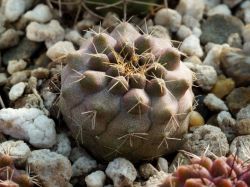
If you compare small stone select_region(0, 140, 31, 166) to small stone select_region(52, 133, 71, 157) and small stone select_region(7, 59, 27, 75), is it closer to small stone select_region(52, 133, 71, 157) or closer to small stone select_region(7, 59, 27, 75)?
small stone select_region(52, 133, 71, 157)

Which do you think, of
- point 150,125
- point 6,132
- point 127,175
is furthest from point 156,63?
point 6,132

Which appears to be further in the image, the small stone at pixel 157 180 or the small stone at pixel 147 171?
the small stone at pixel 147 171

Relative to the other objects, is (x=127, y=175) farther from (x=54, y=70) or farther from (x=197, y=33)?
(x=197, y=33)

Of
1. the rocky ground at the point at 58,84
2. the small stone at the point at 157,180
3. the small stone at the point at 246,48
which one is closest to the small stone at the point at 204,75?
the rocky ground at the point at 58,84

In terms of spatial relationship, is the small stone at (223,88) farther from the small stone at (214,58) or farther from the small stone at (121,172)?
the small stone at (121,172)

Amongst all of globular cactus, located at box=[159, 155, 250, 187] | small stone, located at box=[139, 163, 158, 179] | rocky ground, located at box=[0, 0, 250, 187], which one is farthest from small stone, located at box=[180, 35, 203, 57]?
globular cactus, located at box=[159, 155, 250, 187]

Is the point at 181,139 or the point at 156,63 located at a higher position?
the point at 156,63
